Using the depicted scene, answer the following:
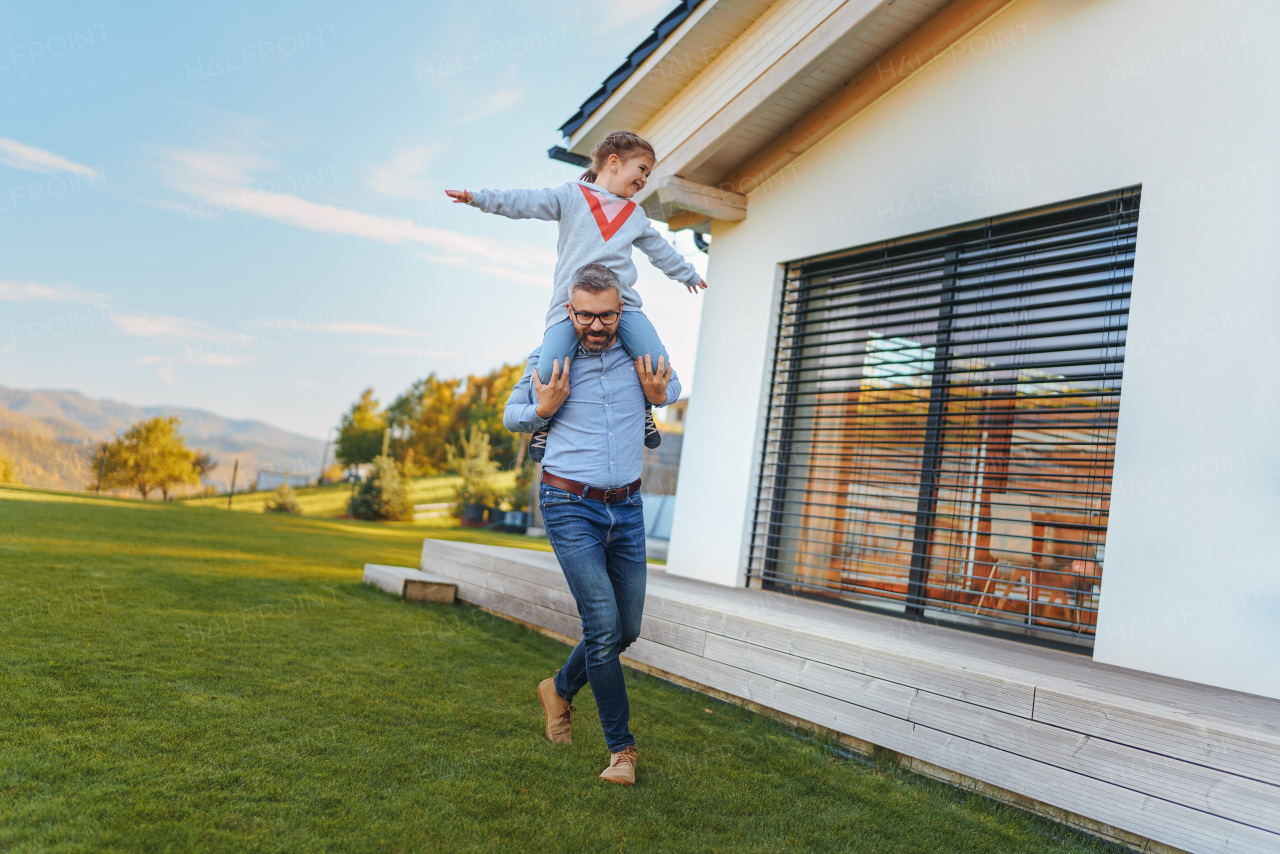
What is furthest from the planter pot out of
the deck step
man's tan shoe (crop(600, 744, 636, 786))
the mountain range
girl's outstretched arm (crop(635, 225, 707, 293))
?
man's tan shoe (crop(600, 744, 636, 786))

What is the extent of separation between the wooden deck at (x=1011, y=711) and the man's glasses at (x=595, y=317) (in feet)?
5.50

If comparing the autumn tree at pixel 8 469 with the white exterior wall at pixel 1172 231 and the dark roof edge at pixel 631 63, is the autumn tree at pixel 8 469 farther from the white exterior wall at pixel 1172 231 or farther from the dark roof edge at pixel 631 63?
the white exterior wall at pixel 1172 231

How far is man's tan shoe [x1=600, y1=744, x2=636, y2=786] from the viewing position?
249 cm

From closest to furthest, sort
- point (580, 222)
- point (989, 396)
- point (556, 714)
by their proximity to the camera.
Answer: point (580, 222)
point (556, 714)
point (989, 396)

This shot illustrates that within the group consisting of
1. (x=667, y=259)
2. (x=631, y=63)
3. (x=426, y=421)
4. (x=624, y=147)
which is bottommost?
(x=667, y=259)

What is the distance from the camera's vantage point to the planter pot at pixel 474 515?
71.2ft

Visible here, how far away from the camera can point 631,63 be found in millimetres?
5918

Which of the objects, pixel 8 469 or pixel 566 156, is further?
pixel 8 469

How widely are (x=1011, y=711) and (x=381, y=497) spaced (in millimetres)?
20980

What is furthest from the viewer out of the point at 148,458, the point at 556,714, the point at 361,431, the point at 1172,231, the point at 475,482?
the point at 361,431

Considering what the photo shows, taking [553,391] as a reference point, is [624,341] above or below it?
above

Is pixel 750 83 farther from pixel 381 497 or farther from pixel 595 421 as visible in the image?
pixel 381 497

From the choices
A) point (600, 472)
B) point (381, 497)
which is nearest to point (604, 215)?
point (600, 472)

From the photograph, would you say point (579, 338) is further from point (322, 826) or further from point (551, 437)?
point (322, 826)
